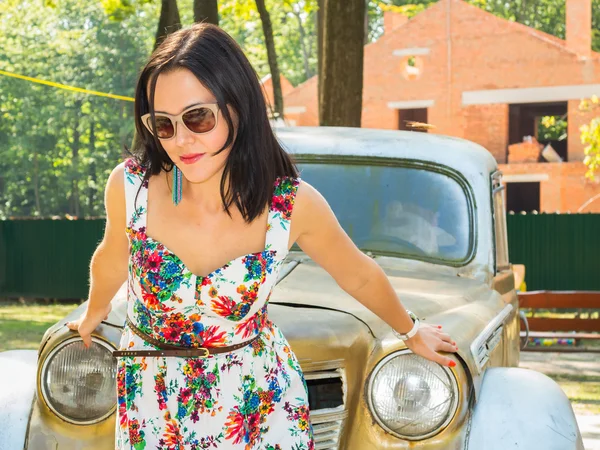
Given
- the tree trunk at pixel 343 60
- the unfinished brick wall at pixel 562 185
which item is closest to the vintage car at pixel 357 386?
the tree trunk at pixel 343 60

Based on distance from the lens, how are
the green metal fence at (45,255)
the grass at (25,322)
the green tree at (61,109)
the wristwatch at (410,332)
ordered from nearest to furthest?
the wristwatch at (410,332)
the grass at (25,322)
the green metal fence at (45,255)
the green tree at (61,109)

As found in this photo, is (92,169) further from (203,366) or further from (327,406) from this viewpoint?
(203,366)

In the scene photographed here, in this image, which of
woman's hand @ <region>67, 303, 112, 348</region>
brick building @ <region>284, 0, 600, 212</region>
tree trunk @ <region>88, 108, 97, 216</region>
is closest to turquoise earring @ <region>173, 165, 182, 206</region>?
woman's hand @ <region>67, 303, 112, 348</region>

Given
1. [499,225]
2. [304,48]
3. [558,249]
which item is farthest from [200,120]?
[304,48]

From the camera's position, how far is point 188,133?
2641 millimetres

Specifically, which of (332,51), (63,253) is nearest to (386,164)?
(332,51)

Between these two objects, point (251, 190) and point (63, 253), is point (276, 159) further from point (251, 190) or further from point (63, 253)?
point (63, 253)

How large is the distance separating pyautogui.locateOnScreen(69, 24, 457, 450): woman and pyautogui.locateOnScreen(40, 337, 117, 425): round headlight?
61cm

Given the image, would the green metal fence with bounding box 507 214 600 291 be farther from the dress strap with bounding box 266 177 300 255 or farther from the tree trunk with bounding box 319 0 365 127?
the dress strap with bounding box 266 177 300 255

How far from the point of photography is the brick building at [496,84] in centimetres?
3362

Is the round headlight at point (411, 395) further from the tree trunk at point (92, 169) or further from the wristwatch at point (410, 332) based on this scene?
the tree trunk at point (92, 169)

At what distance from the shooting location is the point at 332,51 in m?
10.8

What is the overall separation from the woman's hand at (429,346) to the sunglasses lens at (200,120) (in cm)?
101

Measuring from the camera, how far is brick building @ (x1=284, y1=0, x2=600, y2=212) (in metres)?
33.6
